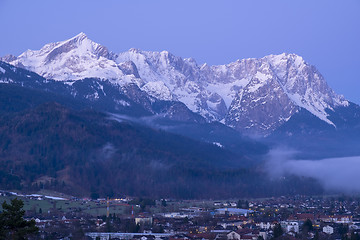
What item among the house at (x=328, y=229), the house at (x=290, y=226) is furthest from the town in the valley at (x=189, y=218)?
the house at (x=290, y=226)

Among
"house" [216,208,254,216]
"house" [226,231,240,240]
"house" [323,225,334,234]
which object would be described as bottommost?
"house" [226,231,240,240]

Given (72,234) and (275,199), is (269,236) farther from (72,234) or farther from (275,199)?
(275,199)

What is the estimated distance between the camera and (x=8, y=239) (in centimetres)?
5984

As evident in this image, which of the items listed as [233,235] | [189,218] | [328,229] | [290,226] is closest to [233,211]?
[189,218]

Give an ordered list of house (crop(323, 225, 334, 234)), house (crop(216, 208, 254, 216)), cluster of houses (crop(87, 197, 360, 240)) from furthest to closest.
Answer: house (crop(216, 208, 254, 216)) < house (crop(323, 225, 334, 234)) < cluster of houses (crop(87, 197, 360, 240))

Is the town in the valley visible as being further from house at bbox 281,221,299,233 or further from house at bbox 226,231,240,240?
house at bbox 281,221,299,233

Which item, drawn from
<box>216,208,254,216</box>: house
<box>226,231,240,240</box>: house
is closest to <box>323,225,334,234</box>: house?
<box>226,231,240,240</box>: house

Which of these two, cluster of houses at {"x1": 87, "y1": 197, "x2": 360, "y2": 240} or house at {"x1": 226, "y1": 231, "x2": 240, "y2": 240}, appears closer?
house at {"x1": 226, "y1": 231, "x2": 240, "y2": 240}

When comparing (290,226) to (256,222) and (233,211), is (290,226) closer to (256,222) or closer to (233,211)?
(256,222)

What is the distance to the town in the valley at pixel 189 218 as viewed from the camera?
11059cm

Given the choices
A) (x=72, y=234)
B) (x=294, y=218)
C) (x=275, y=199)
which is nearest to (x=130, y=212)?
(x=294, y=218)

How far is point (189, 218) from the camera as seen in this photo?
139 meters

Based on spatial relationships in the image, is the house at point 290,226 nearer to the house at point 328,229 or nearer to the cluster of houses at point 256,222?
the cluster of houses at point 256,222

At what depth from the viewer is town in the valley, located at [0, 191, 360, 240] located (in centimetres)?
11059
